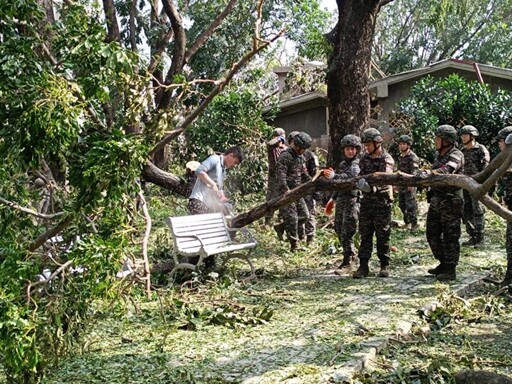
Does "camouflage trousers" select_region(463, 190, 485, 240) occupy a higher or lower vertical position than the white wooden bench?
lower

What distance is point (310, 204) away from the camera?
11539mm

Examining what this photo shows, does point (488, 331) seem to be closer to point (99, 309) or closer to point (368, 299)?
point (368, 299)

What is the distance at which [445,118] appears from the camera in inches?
659

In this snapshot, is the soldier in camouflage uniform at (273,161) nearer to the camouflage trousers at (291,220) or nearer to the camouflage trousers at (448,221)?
the camouflage trousers at (291,220)

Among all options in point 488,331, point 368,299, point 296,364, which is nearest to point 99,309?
point 296,364

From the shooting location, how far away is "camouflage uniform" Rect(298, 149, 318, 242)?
10.9 meters

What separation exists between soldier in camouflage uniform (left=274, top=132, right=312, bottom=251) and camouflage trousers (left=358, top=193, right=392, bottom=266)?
5.72 feet

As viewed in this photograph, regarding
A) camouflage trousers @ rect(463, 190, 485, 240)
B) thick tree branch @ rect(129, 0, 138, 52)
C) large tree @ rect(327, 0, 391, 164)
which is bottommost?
camouflage trousers @ rect(463, 190, 485, 240)

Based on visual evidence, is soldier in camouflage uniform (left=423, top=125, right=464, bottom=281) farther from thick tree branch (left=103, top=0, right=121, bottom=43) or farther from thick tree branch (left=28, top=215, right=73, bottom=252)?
thick tree branch (left=103, top=0, right=121, bottom=43)

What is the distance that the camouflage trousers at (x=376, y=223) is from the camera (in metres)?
8.72

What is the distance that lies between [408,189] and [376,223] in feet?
12.7

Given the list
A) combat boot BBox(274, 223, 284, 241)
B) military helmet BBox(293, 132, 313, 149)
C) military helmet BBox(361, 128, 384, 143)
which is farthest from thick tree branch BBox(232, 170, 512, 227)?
combat boot BBox(274, 223, 284, 241)

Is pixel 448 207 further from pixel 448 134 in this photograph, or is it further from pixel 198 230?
pixel 198 230

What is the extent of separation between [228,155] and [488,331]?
4.08 m
